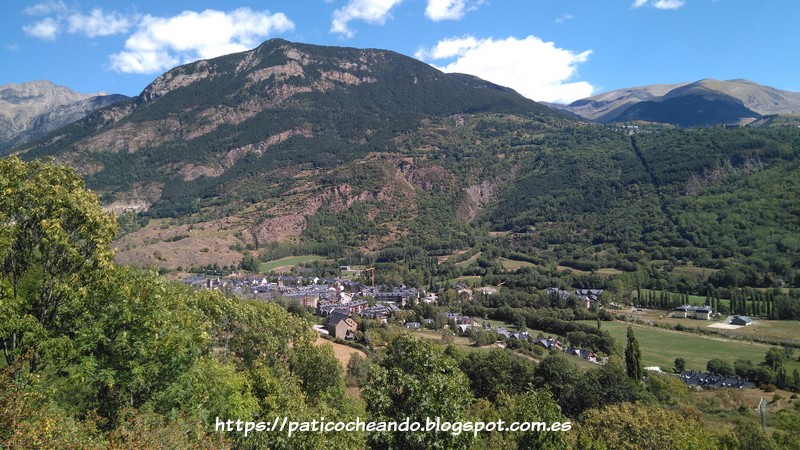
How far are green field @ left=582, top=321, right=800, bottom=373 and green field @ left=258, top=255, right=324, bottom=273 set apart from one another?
7050 cm

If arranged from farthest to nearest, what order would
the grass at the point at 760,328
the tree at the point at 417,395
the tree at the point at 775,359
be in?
the grass at the point at 760,328
the tree at the point at 775,359
the tree at the point at 417,395

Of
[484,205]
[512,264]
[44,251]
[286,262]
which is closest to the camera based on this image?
[44,251]

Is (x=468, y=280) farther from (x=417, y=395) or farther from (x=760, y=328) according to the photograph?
(x=417, y=395)

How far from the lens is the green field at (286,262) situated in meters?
104

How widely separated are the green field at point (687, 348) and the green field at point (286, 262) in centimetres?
7050

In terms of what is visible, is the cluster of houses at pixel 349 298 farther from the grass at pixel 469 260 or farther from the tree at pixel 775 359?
the grass at pixel 469 260

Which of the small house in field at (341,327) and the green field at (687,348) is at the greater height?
the small house in field at (341,327)

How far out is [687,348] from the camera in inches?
2243

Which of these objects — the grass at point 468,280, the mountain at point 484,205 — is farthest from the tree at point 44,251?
the mountain at point 484,205

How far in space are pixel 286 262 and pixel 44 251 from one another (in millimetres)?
99940

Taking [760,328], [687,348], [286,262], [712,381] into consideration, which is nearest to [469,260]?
[286,262]

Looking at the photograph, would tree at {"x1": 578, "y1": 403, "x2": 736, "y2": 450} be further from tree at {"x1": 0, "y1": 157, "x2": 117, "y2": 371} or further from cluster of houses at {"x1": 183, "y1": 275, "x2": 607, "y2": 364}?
cluster of houses at {"x1": 183, "y1": 275, "x2": 607, "y2": 364}

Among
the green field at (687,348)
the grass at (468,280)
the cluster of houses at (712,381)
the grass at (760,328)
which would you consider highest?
the grass at (468,280)

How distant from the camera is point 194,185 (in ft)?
595
